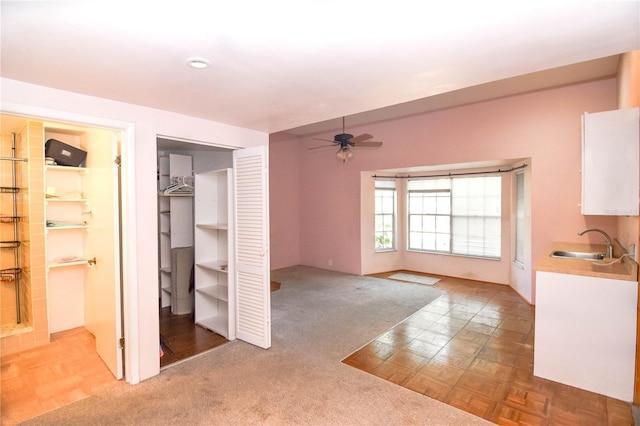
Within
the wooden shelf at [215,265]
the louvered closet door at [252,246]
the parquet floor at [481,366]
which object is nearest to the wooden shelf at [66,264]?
the wooden shelf at [215,265]

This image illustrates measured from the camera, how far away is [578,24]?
149 centimetres

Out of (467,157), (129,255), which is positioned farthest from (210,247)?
(467,157)

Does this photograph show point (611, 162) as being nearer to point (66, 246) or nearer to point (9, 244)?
point (66, 246)

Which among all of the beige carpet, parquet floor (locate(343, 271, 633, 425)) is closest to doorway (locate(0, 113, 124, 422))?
the beige carpet

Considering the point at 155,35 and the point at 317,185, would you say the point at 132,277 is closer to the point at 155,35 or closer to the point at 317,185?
the point at 155,35

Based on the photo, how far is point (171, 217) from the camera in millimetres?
4441

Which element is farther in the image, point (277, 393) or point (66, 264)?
point (66, 264)

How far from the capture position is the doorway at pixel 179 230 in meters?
4.08

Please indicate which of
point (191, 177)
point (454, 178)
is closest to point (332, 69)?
point (191, 177)

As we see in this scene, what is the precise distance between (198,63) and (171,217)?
3.07 metres

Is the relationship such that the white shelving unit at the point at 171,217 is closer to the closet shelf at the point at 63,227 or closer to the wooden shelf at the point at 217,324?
the wooden shelf at the point at 217,324

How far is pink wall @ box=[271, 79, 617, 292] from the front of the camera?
4426mm

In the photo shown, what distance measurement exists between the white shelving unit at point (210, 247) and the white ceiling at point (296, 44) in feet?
5.35

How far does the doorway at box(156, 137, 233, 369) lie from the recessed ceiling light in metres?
2.00
